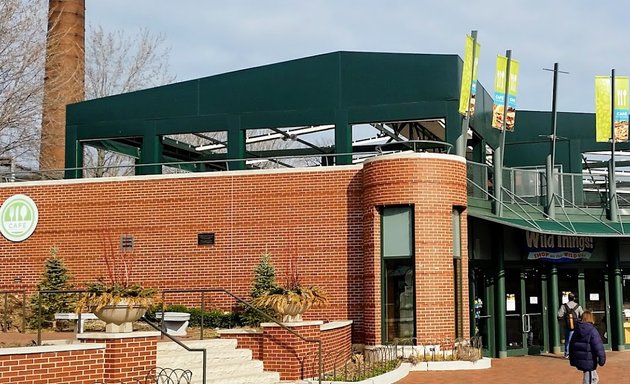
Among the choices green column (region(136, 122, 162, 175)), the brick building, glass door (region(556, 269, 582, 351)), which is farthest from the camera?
green column (region(136, 122, 162, 175))

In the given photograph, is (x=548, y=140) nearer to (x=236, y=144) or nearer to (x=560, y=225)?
(x=560, y=225)

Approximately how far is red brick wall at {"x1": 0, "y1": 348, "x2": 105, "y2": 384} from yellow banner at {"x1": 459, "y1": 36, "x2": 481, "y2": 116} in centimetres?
1246

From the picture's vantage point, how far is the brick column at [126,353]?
1307cm

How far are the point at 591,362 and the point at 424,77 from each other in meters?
11.6

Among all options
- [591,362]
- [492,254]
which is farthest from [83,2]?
[591,362]

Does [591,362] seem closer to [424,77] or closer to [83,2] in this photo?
[424,77]

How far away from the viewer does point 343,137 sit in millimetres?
23125

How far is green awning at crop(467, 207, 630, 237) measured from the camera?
21766 mm

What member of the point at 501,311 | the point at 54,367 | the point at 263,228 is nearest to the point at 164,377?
the point at 54,367

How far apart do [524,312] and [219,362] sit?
35.9 feet

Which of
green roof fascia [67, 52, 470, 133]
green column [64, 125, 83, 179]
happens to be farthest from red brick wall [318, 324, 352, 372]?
green column [64, 125, 83, 179]

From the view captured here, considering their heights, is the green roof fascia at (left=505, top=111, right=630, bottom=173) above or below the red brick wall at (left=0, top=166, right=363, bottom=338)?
above

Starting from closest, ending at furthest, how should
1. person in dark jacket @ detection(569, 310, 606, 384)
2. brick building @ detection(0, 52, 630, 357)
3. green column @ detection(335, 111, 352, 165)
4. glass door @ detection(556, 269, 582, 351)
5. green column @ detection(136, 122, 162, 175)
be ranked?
person in dark jacket @ detection(569, 310, 606, 384), brick building @ detection(0, 52, 630, 357), green column @ detection(335, 111, 352, 165), glass door @ detection(556, 269, 582, 351), green column @ detection(136, 122, 162, 175)

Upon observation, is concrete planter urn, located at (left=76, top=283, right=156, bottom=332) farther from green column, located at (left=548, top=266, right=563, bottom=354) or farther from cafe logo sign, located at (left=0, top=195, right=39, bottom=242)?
green column, located at (left=548, top=266, right=563, bottom=354)
